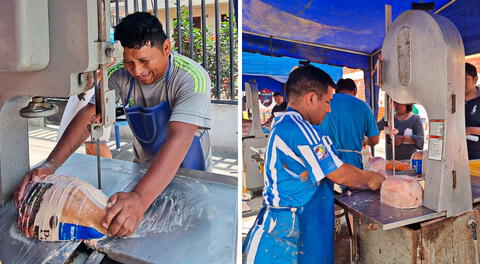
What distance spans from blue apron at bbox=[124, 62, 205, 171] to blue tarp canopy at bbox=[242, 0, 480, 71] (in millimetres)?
1421

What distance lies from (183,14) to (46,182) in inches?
247

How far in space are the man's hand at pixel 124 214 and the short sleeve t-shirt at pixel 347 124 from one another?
2112 millimetres

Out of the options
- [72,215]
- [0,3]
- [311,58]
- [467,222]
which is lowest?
[467,222]

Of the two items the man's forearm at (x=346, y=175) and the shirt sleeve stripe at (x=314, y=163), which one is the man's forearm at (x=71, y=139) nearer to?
the shirt sleeve stripe at (x=314, y=163)

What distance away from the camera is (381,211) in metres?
1.81

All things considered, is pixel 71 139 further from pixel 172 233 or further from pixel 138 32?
pixel 172 233

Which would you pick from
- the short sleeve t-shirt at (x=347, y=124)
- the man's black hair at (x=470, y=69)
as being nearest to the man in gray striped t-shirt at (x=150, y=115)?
the short sleeve t-shirt at (x=347, y=124)

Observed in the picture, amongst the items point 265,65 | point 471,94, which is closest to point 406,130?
point 471,94

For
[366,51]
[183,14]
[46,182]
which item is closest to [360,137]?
[366,51]

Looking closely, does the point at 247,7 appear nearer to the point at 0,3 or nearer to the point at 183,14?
the point at 0,3

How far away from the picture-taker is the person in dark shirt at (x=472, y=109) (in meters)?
3.09

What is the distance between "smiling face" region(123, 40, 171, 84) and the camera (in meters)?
1.85

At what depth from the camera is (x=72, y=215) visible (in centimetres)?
135

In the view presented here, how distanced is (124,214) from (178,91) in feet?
2.79
